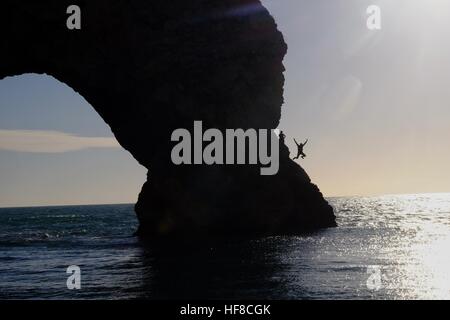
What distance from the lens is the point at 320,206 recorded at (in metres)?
57.1

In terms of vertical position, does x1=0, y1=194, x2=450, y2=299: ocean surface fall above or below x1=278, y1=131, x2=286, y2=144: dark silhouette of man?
below

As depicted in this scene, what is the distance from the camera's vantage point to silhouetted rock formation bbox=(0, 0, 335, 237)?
138 feet

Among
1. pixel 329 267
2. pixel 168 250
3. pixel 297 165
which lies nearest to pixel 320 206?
pixel 297 165

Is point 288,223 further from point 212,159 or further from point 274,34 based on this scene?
point 274,34

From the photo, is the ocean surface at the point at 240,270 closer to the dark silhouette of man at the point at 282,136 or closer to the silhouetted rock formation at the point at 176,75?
the silhouetted rock formation at the point at 176,75

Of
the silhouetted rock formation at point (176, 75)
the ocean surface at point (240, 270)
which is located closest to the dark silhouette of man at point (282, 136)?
the silhouetted rock formation at point (176, 75)

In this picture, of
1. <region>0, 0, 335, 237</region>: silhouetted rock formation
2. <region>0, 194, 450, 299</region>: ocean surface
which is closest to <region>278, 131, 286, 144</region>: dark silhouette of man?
<region>0, 0, 335, 237</region>: silhouetted rock formation

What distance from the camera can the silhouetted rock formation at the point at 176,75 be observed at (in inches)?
1658

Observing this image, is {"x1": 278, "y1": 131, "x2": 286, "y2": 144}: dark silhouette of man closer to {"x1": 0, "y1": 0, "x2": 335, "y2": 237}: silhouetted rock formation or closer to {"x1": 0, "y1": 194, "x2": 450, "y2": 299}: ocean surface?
{"x1": 0, "y1": 0, "x2": 335, "y2": 237}: silhouetted rock formation

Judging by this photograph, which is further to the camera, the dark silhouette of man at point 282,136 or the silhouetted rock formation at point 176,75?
the dark silhouette of man at point 282,136

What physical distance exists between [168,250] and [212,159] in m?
11.8

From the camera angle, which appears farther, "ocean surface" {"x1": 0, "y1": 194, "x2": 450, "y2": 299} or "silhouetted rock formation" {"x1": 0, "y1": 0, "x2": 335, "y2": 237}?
"silhouetted rock formation" {"x1": 0, "y1": 0, "x2": 335, "y2": 237}

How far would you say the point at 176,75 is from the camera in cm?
4500
